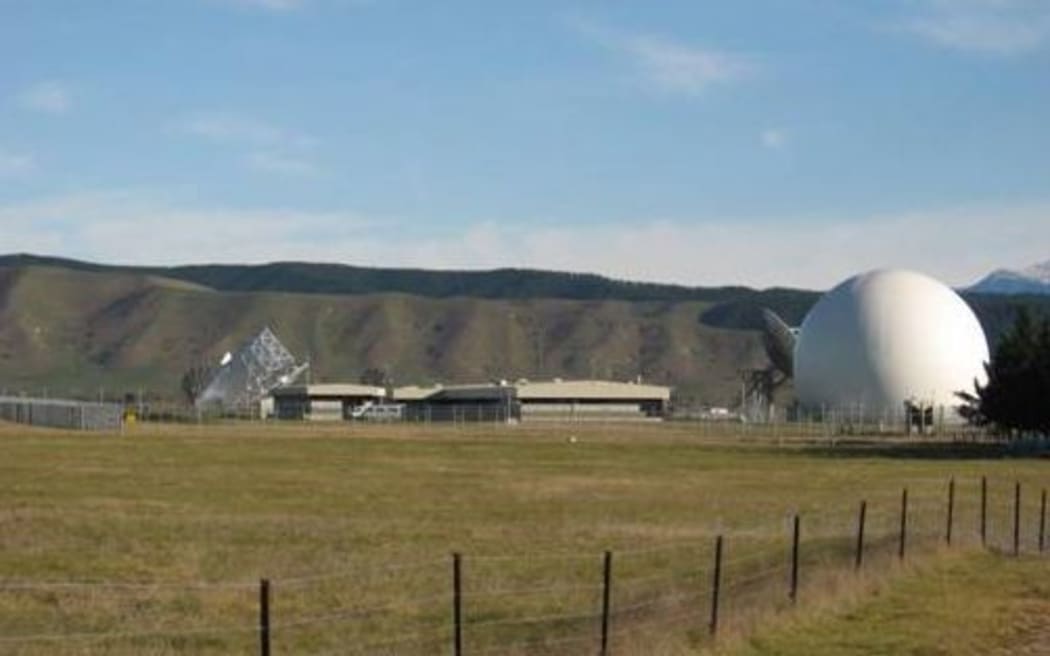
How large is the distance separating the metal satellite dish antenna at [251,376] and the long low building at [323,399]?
2607mm

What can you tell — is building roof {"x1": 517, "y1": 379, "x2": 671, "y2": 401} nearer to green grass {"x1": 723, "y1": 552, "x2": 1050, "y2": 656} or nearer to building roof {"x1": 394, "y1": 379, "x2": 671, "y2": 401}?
building roof {"x1": 394, "y1": 379, "x2": 671, "y2": 401}

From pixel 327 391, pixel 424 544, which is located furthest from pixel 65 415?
pixel 424 544

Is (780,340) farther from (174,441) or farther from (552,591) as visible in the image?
(552,591)

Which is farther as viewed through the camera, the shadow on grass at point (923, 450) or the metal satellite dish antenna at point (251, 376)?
the metal satellite dish antenna at point (251, 376)

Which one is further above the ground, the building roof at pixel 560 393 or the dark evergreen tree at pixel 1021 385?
the dark evergreen tree at pixel 1021 385

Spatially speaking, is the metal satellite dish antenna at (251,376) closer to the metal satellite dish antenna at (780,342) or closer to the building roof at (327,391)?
the building roof at (327,391)

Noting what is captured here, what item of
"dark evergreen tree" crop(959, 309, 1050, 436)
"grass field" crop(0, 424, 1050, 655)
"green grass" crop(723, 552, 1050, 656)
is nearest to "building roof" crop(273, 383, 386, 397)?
"dark evergreen tree" crop(959, 309, 1050, 436)

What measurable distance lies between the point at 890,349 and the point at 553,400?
55.3m

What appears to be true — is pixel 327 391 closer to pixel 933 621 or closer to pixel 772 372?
pixel 772 372

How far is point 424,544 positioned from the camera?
3041 cm

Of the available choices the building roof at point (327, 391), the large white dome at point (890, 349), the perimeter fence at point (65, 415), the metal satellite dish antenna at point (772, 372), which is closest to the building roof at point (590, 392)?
the metal satellite dish antenna at point (772, 372)

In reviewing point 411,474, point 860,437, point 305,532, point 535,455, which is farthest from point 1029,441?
point 305,532

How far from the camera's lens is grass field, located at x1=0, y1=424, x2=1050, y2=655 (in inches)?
773

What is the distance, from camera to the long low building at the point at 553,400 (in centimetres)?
17838
